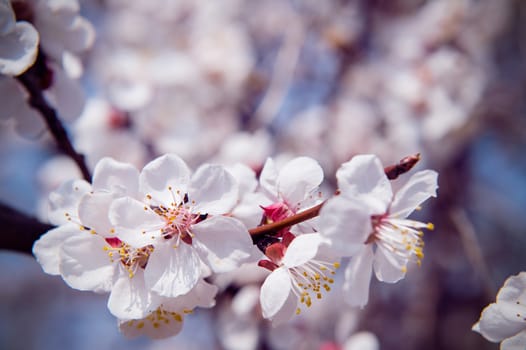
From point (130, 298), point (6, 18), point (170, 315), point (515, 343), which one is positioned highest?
point (6, 18)

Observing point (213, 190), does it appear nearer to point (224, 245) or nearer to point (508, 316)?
point (224, 245)

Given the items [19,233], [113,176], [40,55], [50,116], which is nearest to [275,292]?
[113,176]

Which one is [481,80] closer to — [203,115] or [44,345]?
[203,115]

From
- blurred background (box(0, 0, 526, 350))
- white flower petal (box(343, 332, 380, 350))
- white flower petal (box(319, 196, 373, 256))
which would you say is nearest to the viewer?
white flower petal (box(319, 196, 373, 256))

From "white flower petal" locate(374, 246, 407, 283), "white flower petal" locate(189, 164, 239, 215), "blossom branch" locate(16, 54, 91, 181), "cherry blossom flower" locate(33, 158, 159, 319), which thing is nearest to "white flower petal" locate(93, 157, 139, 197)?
"cherry blossom flower" locate(33, 158, 159, 319)

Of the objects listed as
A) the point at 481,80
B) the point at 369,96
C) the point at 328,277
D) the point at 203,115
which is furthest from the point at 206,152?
the point at 328,277

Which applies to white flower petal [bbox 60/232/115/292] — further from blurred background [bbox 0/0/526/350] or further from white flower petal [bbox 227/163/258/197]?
blurred background [bbox 0/0/526/350]

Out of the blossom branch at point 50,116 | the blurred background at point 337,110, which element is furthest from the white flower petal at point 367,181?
the blurred background at point 337,110
